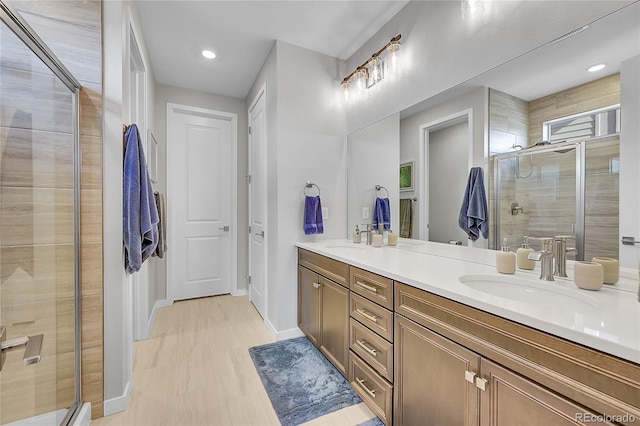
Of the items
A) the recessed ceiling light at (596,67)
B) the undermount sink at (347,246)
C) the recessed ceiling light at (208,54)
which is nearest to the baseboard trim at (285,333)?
the undermount sink at (347,246)

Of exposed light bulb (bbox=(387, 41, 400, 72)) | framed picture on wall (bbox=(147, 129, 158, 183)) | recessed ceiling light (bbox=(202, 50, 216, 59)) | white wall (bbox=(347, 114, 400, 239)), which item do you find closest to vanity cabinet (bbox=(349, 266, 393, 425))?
white wall (bbox=(347, 114, 400, 239))

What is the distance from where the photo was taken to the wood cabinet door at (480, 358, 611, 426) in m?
0.71

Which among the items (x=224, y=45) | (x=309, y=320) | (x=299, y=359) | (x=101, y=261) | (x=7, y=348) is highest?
(x=224, y=45)

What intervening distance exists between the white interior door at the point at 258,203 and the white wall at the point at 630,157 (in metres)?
2.34

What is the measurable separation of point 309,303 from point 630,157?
6.58 ft

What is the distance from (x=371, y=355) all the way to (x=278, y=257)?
1.19 metres

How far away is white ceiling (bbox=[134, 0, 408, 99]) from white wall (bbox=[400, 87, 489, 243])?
0.86m

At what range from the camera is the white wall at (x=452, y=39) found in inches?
47.4

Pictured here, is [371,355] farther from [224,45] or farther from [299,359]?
[224,45]

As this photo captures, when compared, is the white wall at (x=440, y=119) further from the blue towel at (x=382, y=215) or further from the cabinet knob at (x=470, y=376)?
the cabinet knob at (x=470, y=376)

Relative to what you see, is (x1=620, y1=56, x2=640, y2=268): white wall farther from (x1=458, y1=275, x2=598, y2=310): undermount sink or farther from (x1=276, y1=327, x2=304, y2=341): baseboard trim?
(x1=276, y1=327, x2=304, y2=341): baseboard trim

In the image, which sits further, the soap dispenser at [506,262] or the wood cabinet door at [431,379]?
the soap dispenser at [506,262]

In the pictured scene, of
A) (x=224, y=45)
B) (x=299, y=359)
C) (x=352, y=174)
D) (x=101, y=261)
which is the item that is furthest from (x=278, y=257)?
(x=224, y=45)

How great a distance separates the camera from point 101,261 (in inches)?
59.6
